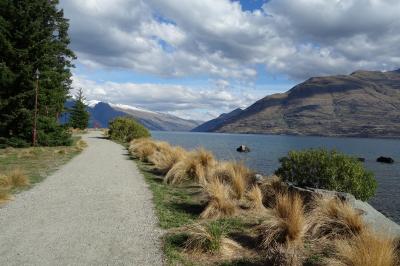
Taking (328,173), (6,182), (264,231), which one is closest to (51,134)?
(6,182)

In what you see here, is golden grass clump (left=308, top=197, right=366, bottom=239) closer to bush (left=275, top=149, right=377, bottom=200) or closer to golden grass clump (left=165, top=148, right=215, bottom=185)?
bush (left=275, top=149, right=377, bottom=200)

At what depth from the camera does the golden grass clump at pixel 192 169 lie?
15188 mm

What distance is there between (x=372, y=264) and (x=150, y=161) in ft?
58.6

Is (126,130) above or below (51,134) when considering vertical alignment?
above

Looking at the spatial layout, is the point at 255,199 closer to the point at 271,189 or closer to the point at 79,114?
the point at 271,189

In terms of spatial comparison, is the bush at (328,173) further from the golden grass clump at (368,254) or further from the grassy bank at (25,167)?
the grassy bank at (25,167)

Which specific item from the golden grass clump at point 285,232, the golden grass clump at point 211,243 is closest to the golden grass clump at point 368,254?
the golden grass clump at point 285,232

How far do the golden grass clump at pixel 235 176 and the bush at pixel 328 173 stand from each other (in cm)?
123

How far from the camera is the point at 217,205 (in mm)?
9891

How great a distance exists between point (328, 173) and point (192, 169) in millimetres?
5589

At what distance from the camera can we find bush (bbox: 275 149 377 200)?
1243 centimetres

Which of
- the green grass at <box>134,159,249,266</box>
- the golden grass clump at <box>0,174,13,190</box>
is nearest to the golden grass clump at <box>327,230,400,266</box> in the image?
the green grass at <box>134,159,249,266</box>

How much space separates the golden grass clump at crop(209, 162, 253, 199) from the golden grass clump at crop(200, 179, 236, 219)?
1237 millimetres

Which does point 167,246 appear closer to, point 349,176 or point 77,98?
point 349,176
